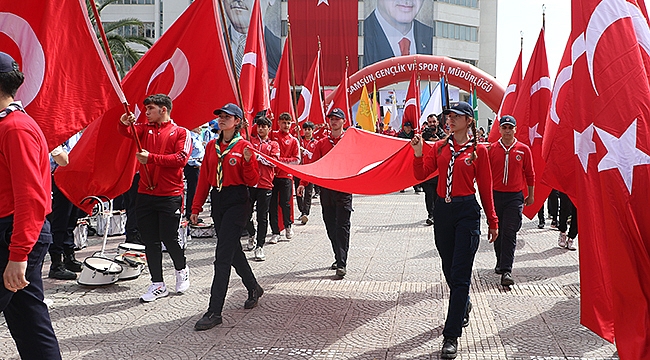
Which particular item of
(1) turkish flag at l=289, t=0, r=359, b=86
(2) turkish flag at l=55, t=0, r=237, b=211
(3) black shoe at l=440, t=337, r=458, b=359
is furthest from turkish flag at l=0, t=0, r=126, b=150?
(1) turkish flag at l=289, t=0, r=359, b=86

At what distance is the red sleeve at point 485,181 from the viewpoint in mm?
5676

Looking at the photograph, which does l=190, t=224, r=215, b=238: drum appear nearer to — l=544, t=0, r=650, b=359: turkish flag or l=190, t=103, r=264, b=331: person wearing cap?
l=190, t=103, r=264, b=331: person wearing cap

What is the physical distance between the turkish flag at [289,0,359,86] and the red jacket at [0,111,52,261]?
45331 mm

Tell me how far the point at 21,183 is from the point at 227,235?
2.87 metres

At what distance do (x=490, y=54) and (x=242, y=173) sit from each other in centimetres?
6381

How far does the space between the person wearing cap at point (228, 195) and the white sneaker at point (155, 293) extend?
883 mm

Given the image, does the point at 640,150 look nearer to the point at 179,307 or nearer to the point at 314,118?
the point at 179,307

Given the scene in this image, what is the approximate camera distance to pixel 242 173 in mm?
6258

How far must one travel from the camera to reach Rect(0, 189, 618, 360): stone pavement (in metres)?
5.23

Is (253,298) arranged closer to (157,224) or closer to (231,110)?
(157,224)

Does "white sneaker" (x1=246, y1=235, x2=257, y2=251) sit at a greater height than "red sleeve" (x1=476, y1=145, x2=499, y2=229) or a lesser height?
lesser

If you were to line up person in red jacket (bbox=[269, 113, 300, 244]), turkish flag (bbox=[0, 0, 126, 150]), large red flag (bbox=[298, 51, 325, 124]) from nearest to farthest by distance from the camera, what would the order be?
turkish flag (bbox=[0, 0, 126, 150]), person in red jacket (bbox=[269, 113, 300, 244]), large red flag (bbox=[298, 51, 325, 124])

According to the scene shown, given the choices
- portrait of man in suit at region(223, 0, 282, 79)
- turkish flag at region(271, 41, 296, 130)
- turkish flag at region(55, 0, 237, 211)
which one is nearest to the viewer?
turkish flag at region(55, 0, 237, 211)

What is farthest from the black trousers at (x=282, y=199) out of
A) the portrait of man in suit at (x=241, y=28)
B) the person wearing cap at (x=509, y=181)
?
the portrait of man in suit at (x=241, y=28)
